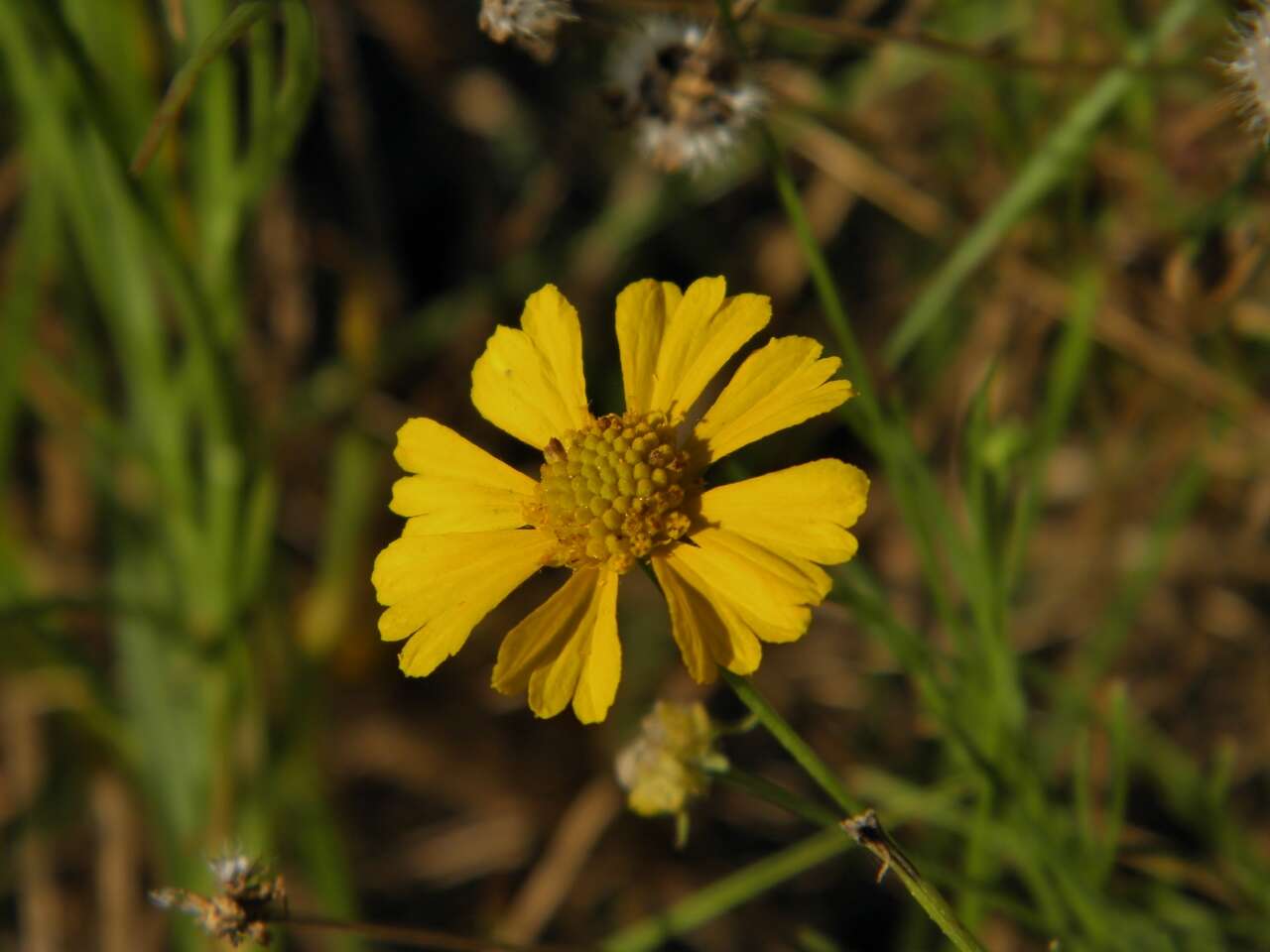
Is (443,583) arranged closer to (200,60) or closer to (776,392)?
(776,392)

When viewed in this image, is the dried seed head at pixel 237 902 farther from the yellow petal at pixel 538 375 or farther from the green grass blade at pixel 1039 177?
the green grass blade at pixel 1039 177

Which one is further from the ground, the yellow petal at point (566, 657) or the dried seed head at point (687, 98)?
the dried seed head at point (687, 98)

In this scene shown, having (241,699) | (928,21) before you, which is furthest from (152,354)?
(928,21)

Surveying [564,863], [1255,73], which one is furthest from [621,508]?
[564,863]

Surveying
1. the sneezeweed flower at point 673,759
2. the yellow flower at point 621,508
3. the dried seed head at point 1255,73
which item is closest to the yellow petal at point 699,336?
the yellow flower at point 621,508

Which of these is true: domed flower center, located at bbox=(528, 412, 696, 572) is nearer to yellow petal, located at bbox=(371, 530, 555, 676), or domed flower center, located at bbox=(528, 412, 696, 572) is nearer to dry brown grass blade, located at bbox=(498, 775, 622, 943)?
yellow petal, located at bbox=(371, 530, 555, 676)

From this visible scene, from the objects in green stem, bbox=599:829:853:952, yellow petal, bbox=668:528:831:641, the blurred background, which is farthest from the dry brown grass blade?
yellow petal, bbox=668:528:831:641
